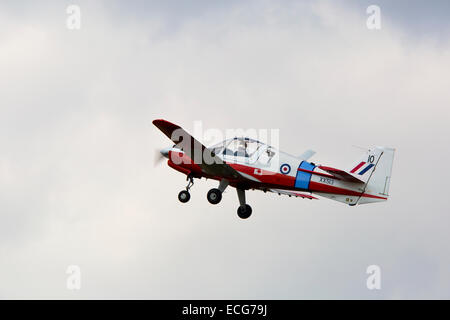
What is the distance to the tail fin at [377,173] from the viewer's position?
3017 cm

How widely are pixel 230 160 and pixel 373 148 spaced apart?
17.1ft

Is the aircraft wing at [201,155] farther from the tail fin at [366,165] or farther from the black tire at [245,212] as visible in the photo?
the tail fin at [366,165]

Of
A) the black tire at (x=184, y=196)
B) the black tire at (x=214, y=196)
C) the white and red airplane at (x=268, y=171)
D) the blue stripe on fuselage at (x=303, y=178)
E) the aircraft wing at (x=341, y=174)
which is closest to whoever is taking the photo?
the aircraft wing at (x=341, y=174)

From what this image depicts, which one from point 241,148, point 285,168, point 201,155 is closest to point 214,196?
point 201,155

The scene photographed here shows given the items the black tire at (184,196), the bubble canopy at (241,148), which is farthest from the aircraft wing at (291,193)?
the black tire at (184,196)

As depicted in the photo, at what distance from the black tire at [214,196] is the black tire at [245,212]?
67.0 inches

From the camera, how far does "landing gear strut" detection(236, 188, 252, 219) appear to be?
32719 mm

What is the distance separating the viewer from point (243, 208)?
32.8 metres

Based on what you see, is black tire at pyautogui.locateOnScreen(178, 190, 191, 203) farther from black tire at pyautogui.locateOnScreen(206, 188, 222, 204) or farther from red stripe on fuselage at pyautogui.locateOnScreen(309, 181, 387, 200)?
red stripe on fuselage at pyautogui.locateOnScreen(309, 181, 387, 200)

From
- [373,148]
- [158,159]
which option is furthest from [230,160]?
[373,148]

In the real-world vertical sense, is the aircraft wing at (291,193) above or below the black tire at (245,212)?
above

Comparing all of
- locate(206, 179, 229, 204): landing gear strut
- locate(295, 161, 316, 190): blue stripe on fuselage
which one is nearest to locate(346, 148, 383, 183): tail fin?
locate(295, 161, 316, 190): blue stripe on fuselage

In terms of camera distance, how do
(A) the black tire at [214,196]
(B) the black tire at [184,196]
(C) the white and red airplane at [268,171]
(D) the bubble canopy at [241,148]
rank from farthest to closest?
(B) the black tire at [184,196] < (D) the bubble canopy at [241,148] < (A) the black tire at [214,196] < (C) the white and red airplane at [268,171]
